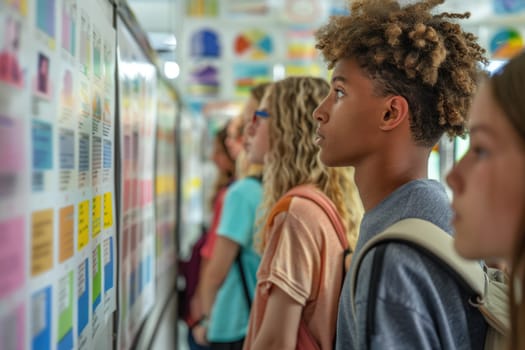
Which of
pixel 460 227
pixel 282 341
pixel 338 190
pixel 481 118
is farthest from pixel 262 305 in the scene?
pixel 481 118

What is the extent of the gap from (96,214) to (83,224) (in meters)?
0.14

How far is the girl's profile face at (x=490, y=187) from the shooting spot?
77 centimetres

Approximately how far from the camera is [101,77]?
4.25 ft

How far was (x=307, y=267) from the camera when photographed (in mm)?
1595

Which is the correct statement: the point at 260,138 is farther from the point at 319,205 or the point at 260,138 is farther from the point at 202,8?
the point at 202,8

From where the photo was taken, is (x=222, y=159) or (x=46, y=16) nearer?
(x=46, y=16)

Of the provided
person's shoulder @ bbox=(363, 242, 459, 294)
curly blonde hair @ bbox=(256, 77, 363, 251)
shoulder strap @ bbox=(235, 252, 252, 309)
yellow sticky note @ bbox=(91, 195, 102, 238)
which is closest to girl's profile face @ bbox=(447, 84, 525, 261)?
person's shoulder @ bbox=(363, 242, 459, 294)

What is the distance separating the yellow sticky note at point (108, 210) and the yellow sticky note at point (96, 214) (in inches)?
2.6

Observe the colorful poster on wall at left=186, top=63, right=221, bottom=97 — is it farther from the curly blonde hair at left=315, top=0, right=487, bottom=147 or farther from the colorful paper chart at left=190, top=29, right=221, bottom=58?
the curly blonde hair at left=315, top=0, right=487, bottom=147

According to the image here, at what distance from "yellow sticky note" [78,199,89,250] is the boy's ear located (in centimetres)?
66

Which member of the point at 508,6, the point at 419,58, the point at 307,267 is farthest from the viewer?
the point at 508,6

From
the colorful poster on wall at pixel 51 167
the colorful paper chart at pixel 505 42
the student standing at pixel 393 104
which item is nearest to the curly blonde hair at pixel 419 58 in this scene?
the student standing at pixel 393 104

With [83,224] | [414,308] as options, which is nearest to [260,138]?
[83,224]

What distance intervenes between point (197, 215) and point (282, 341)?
16.0 feet
